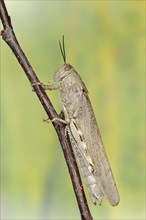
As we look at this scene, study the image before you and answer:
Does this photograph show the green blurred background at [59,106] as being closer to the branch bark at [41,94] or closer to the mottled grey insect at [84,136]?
the mottled grey insect at [84,136]

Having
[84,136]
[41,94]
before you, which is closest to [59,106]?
[84,136]

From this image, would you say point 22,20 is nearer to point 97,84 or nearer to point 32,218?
point 97,84

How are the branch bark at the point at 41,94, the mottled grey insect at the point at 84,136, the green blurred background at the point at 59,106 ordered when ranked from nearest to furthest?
the branch bark at the point at 41,94, the mottled grey insect at the point at 84,136, the green blurred background at the point at 59,106

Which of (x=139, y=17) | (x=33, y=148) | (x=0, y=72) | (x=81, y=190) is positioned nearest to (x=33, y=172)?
(x=33, y=148)

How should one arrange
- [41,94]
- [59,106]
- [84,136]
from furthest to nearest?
[59,106] < [84,136] < [41,94]

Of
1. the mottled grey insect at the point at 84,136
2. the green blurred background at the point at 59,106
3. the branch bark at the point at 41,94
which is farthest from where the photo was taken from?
the green blurred background at the point at 59,106

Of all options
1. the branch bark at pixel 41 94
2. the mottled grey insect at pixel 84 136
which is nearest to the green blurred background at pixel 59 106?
the mottled grey insect at pixel 84 136

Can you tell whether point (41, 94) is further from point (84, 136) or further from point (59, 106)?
point (59, 106)
